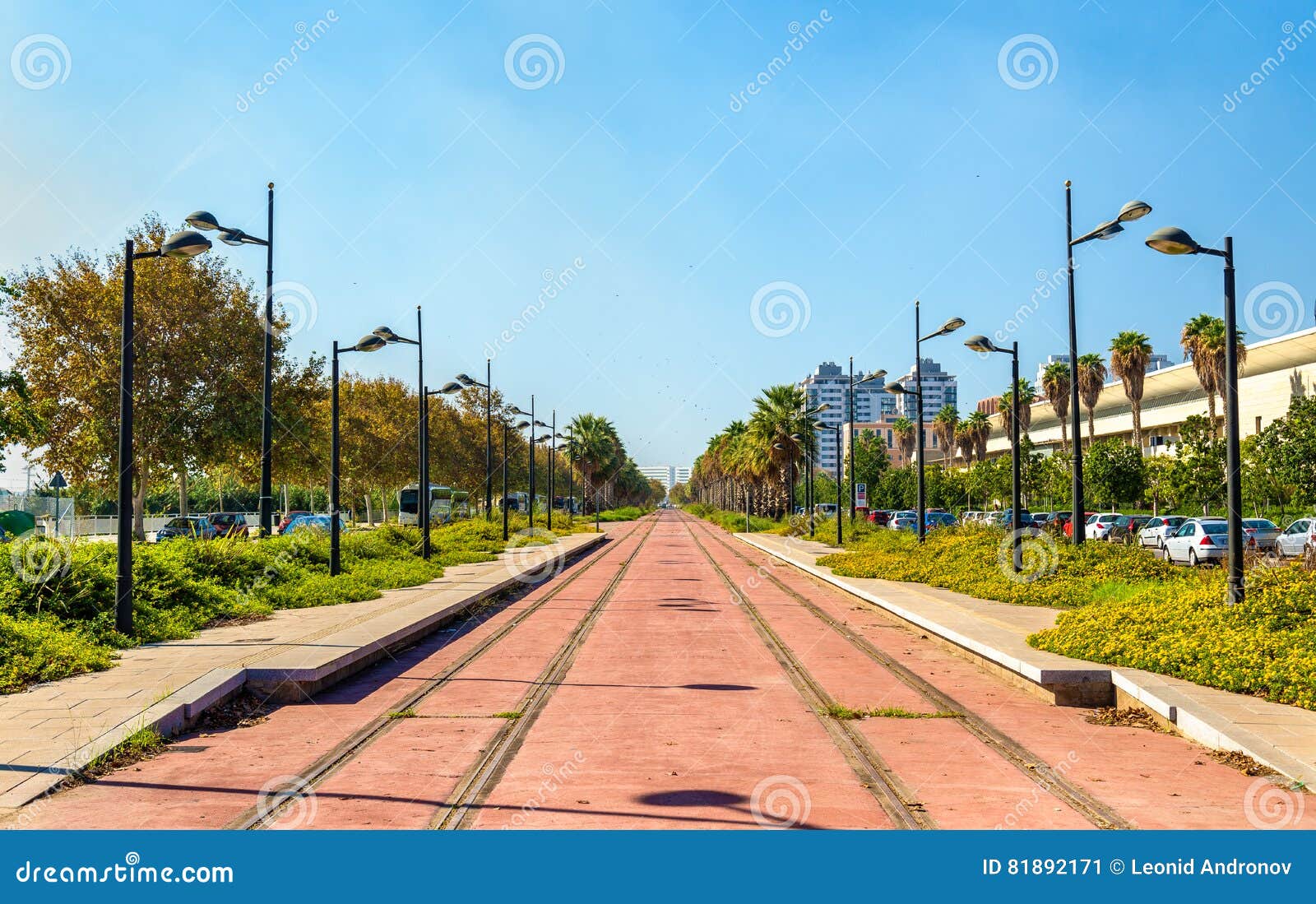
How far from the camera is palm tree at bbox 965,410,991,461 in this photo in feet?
339

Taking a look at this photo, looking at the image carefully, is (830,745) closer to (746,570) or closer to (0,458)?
(0,458)

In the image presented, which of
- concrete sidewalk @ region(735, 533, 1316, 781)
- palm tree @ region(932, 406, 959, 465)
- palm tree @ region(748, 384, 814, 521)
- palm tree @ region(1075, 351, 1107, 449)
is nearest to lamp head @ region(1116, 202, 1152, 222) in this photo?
concrete sidewalk @ region(735, 533, 1316, 781)

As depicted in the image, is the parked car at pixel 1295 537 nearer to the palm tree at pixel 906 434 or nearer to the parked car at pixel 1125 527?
the parked car at pixel 1125 527

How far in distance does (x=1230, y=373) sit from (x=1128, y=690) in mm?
5027

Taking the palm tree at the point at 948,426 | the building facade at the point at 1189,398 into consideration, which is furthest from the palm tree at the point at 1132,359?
the palm tree at the point at 948,426

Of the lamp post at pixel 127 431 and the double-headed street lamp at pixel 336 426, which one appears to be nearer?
the lamp post at pixel 127 431

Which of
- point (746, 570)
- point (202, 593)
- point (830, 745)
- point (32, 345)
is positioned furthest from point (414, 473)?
point (830, 745)

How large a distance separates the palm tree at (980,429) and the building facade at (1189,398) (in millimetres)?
3794

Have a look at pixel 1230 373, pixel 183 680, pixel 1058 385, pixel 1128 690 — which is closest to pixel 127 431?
pixel 183 680

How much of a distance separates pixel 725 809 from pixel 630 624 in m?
11.4

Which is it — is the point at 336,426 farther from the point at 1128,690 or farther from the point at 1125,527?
the point at 1125,527

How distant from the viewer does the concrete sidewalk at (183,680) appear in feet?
26.3

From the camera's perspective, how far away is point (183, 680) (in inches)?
429

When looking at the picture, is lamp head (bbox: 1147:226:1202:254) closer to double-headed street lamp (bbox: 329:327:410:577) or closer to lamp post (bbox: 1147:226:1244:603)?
lamp post (bbox: 1147:226:1244:603)
